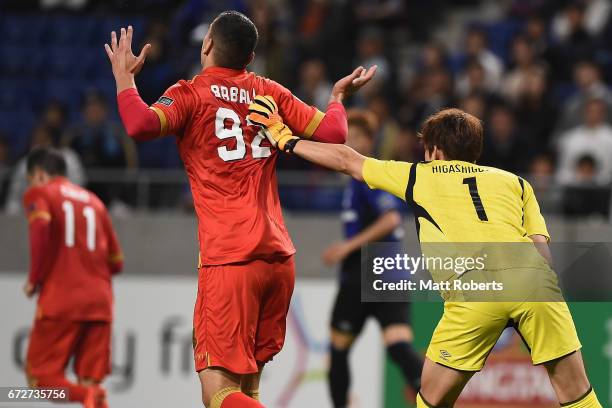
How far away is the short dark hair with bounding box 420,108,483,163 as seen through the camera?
5426 mm

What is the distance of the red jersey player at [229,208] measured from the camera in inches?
206

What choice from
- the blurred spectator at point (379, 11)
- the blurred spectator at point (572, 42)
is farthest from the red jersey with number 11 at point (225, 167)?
the blurred spectator at point (379, 11)

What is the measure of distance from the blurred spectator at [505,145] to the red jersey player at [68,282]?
13.3ft

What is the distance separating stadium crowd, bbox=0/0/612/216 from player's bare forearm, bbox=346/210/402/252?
1.95 meters

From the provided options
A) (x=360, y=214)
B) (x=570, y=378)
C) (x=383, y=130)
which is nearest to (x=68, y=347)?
(x=360, y=214)

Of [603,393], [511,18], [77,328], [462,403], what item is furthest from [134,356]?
[511,18]

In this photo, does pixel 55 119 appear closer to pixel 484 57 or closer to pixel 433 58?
pixel 433 58

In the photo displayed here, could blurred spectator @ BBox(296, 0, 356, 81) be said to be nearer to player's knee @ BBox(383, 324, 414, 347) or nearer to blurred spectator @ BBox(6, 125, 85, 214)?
blurred spectator @ BBox(6, 125, 85, 214)

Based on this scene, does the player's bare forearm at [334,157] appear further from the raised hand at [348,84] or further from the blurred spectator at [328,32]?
the blurred spectator at [328,32]

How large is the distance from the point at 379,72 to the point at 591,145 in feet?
8.52

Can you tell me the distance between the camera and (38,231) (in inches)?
291

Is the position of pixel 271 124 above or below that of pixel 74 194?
above

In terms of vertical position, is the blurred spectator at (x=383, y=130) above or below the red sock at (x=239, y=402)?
above

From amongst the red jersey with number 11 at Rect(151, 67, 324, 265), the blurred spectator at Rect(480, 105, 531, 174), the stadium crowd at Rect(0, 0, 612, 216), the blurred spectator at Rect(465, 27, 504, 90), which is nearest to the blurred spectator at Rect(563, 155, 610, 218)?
the stadium crowd at Rect(0, 0, 612, 216)
